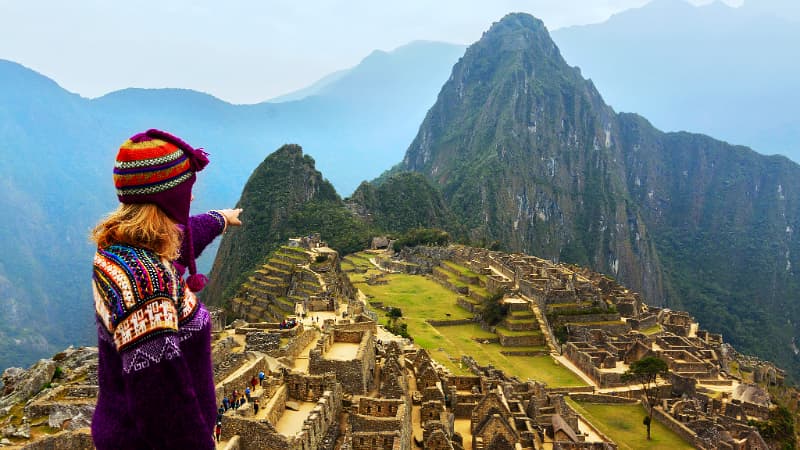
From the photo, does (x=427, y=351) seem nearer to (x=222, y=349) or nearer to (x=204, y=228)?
(x=222, y=349)

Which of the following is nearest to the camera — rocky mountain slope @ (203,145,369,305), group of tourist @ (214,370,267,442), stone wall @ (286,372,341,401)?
group of tourist @ (214,370,267,442)

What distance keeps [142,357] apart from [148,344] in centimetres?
6

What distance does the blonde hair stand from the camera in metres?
2.68

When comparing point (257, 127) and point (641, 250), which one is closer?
point (257, 127)

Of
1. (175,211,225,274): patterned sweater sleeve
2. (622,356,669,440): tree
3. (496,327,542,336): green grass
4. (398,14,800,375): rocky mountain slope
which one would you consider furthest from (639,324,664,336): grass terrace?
(398,14,800,375): rocky mountain slope

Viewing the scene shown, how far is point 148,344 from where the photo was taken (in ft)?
7.96

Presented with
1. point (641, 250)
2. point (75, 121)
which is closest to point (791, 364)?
point (641, 250)

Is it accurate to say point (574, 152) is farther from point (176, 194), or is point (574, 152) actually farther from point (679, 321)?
point (176, 194)

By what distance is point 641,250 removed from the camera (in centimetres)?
16938

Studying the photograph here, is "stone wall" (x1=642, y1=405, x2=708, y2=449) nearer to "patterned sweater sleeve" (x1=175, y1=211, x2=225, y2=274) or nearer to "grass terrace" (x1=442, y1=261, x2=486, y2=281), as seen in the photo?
"grass terrace" (x1=442, y1=261, x2=486, y2=281)

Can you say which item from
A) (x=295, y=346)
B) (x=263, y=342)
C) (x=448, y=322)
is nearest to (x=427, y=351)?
(x=263, y=342)

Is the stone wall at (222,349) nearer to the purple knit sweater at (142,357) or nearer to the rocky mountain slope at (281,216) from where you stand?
the purple knit sweater at (142,357)

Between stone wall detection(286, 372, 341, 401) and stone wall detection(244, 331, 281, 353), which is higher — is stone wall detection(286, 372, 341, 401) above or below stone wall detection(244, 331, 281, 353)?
above

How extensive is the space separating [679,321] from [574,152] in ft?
470
